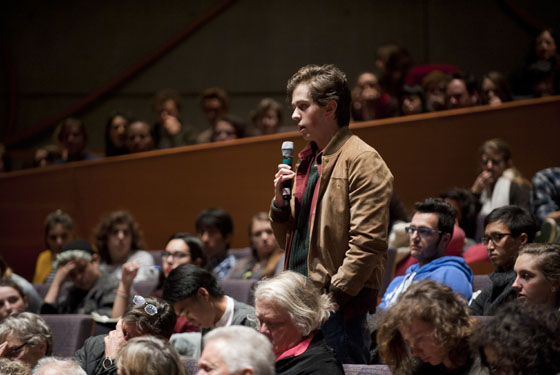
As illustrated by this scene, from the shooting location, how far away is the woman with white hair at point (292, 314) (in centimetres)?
223

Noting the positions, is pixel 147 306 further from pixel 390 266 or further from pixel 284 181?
pixel 390 266

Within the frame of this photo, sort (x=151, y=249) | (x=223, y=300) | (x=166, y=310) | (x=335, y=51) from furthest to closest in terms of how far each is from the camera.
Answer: (x=335, y=51) → (x=151, y=249) → (x=223, y=300) → (x=166, y=310)

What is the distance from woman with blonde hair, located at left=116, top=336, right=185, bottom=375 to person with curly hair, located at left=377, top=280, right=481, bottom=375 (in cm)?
53

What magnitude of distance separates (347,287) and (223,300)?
0.89 meters

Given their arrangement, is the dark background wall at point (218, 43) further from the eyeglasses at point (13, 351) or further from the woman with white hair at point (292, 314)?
the woman with white hair at point (292, 314)

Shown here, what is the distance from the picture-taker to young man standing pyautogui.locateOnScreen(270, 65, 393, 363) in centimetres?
230

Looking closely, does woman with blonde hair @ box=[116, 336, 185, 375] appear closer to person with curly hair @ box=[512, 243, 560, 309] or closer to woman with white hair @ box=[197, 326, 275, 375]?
woman with white hair @ box=[197, 326, 275, 375]

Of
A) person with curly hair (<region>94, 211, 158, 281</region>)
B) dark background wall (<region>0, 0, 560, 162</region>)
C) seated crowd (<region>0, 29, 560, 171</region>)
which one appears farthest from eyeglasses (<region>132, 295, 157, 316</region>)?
dark background wall (<region>0, 0, 560, 162</region>)

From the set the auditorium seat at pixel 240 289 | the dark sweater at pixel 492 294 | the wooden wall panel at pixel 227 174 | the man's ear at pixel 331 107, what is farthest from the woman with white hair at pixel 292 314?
the wooden wall panel at pixel 227 174

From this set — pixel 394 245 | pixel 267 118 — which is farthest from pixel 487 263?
pixel 267 118

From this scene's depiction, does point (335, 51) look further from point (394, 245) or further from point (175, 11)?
point (394, 245)

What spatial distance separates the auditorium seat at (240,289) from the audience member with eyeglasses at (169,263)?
0.90 feet

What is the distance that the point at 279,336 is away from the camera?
7.37ft

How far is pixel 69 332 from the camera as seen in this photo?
3336 millimetres
